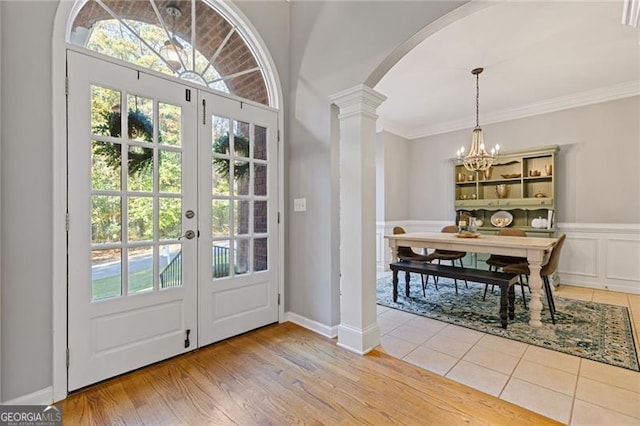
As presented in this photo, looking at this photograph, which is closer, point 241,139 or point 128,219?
point 128,219

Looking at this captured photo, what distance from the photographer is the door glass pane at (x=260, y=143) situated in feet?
8.79

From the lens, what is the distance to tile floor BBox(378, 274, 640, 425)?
5.42 ft

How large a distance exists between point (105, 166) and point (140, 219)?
40 centimetres

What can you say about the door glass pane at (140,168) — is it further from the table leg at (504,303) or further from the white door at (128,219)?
the table leg at (504,303)

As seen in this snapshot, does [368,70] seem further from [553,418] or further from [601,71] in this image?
[601,71]

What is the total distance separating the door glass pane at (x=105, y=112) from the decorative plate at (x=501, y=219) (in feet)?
17.6

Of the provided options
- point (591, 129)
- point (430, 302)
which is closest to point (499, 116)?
point (591, 129)

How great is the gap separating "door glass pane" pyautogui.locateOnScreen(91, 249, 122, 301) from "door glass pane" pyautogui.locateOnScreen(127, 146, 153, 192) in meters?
0.45

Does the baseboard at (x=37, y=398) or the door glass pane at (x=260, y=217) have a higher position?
the door glass pane at (x=260, y=217)

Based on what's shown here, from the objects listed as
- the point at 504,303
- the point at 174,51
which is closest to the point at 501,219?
the point at 504,303

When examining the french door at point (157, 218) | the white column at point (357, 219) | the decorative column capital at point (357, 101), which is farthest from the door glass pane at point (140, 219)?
the decorative column capital at point (357, 101)

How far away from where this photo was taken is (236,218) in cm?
255

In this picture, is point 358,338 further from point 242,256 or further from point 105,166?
point 105,166

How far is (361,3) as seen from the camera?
2354mm
